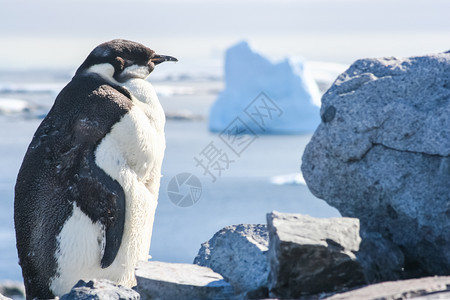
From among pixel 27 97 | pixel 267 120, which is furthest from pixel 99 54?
pixel 27 97

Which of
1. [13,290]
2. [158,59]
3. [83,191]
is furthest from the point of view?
[13,290]

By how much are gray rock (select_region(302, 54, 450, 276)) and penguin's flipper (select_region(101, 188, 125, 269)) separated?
1224 millimetres

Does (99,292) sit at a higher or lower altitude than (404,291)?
lower

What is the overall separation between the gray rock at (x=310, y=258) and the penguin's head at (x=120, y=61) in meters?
1.94

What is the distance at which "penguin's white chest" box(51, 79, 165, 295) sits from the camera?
3.95 m

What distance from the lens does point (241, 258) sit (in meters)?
3.11

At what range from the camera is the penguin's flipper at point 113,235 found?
397cm

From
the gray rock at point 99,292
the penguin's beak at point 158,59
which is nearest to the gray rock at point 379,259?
the gray rock at point 99,292

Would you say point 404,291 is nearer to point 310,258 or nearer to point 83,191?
point 310,258

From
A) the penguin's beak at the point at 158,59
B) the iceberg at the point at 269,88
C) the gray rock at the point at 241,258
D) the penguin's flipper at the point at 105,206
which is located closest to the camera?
the gray rock at the point at 241,258

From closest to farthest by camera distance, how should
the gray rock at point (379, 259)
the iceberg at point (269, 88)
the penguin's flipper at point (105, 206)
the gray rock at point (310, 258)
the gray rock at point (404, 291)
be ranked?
the gray rock at point (404, 291) → the gray rock at point (310, 258) → the gray rock at point (379, 259) → the penguin's flipper at point (105, 206) → the iceberg at point (269, 88)

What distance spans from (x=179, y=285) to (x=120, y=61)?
1958 mm

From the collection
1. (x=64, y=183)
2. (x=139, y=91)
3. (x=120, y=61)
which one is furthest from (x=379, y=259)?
(x=120, y=61)

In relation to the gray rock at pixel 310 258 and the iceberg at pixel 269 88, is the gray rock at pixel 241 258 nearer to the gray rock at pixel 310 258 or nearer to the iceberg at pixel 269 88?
the gray rock at pixel 310 258
